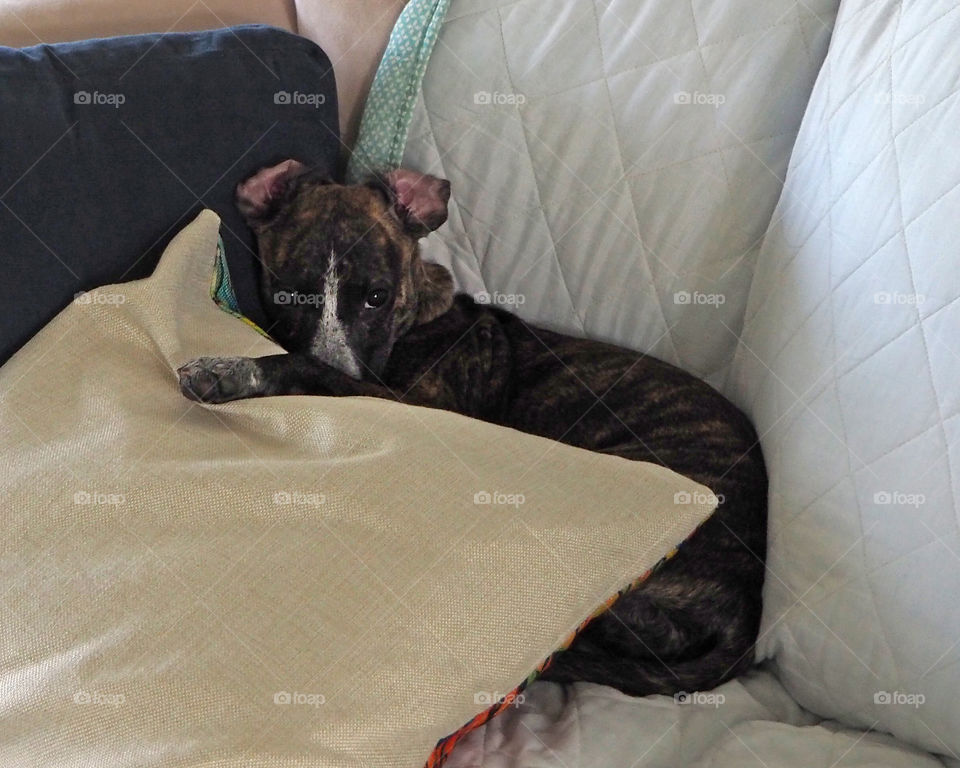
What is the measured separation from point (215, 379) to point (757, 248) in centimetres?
87

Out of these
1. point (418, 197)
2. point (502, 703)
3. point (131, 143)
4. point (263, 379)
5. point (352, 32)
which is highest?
point (352, 32)

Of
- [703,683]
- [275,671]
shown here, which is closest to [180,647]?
[275,671]

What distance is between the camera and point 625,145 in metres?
1.55

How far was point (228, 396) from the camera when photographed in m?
1.23

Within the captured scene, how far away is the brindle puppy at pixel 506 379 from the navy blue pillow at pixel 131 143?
0.07 m

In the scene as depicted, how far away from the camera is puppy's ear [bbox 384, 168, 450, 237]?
5.32ft

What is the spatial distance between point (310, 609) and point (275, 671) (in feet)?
0.23

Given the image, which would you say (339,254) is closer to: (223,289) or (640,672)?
(223,289)

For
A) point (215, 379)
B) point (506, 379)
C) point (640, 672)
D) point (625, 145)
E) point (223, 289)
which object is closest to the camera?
point (215, 379)

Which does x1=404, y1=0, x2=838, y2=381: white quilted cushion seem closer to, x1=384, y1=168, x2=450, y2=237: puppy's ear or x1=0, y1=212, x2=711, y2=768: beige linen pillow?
x1=384, y1=168, x2=450, y2=237: puppy's ear

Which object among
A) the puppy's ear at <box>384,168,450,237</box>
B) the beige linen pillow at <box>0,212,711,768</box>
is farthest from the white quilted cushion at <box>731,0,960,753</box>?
the puppy's ear at <box>384,168,450,237</box>

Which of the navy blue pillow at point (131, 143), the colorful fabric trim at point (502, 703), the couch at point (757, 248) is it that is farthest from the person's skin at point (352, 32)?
the colorful fabric trim at point (502, 703)

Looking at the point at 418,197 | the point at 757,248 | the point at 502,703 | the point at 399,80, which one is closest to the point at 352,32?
the point at 399,80

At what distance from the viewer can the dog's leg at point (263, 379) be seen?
120 centimetres
